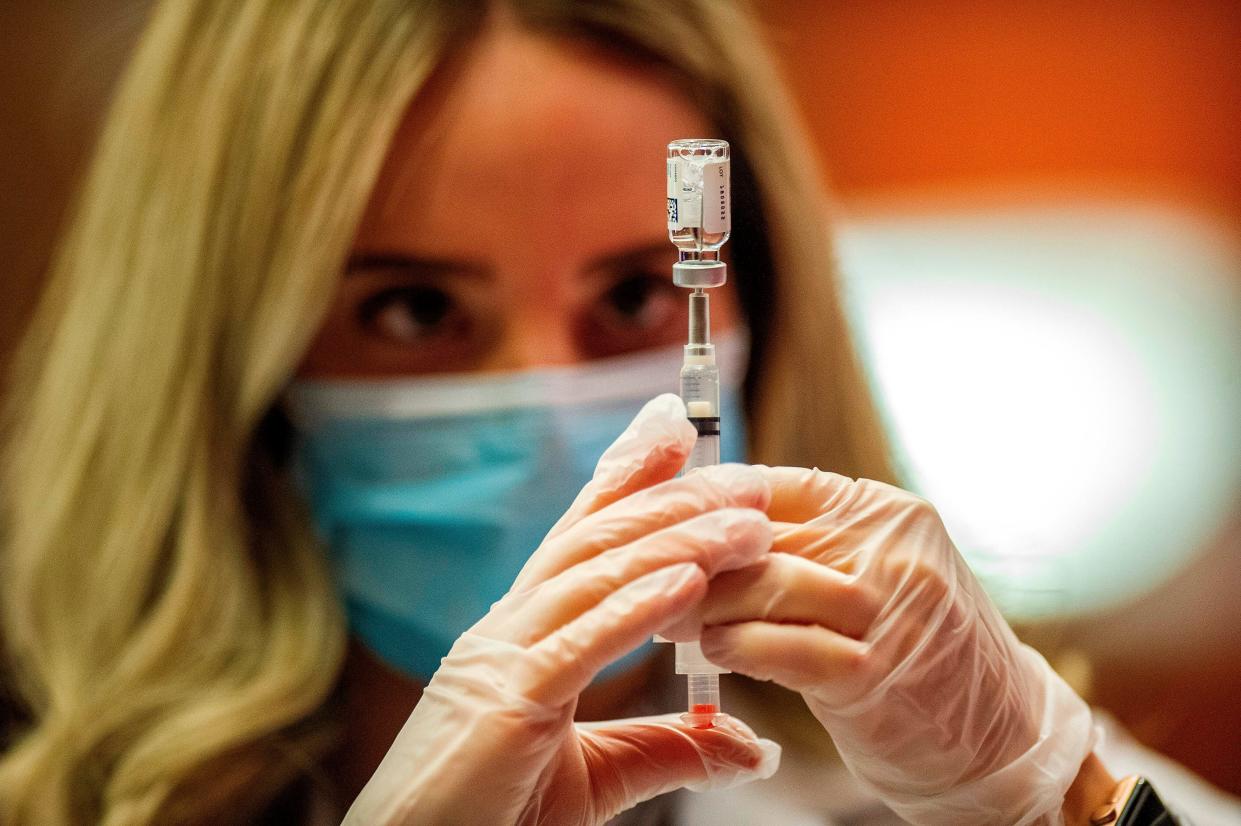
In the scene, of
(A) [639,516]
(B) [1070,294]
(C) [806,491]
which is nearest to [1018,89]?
(B) [1070,294]

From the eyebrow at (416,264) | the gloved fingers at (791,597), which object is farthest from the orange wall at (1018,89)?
the gloved fingers at (791,597)

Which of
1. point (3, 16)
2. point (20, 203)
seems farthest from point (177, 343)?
point (3, 16)

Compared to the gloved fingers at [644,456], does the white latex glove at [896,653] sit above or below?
below

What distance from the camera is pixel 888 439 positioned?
155cm

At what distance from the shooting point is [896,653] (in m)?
0.82

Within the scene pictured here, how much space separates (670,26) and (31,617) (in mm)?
1101

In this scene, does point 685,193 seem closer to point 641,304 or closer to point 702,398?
point 702,398

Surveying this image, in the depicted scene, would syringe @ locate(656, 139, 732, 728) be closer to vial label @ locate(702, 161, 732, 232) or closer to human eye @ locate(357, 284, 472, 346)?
vial label @ locate(702, 161, 732, 232)

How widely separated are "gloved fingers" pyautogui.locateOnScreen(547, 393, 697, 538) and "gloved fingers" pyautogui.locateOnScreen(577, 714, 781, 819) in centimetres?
20

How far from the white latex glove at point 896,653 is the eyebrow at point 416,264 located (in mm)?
554

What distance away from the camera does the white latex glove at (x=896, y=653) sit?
31.8 inches

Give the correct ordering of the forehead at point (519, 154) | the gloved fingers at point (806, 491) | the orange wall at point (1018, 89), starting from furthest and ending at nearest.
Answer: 1. the orange wall at point (1018, 89)
2. the forehead at point (519, 154)
3. the gloved fingers at point (806, 491)

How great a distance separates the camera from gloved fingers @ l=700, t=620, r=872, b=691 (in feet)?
2.60

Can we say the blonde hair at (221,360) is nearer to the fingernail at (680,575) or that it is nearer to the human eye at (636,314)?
the human eye at (636,314)
